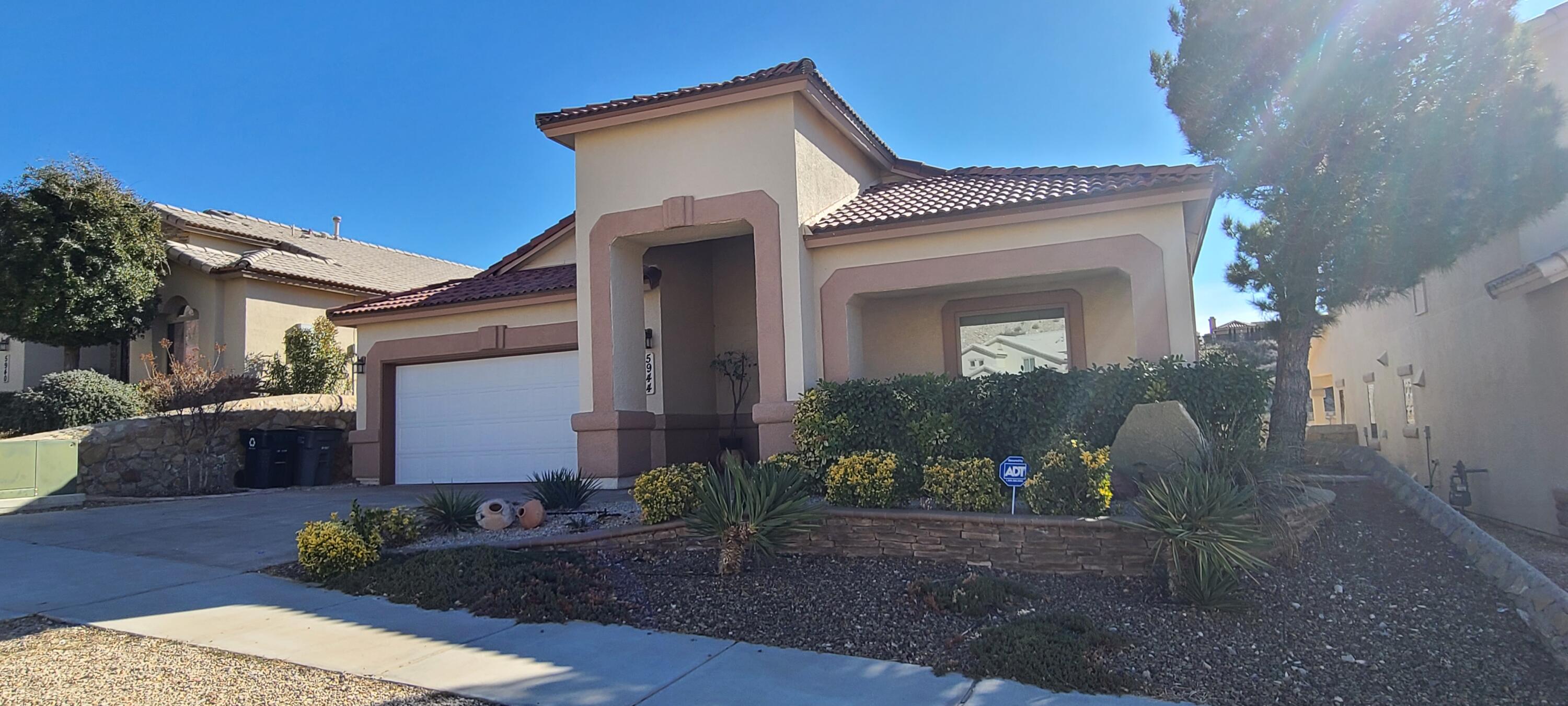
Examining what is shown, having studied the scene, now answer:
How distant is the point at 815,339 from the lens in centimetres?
1141

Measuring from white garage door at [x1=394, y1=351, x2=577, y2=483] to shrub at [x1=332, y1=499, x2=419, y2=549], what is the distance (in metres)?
4.98

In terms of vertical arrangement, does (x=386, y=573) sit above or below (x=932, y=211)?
below

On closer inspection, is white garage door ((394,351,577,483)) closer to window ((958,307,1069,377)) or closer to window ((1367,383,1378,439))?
window ((958,307,1069,377))

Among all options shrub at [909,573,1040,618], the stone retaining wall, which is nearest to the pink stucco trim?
A: the stone retaining wall

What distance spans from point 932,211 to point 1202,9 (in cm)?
414

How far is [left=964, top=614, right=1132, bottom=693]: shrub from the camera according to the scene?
530 centimetres

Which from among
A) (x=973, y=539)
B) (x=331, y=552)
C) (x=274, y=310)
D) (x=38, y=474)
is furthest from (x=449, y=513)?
(x=274, y=310)

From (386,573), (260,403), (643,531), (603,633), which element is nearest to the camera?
(603,633)

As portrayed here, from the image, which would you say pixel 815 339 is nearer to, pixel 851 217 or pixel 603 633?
pixel 851 217

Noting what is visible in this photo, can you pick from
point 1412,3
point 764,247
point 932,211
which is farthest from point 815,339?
point 1412,3

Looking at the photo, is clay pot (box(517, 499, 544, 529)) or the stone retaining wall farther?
clay pot (box(517, 499, 544, 529))

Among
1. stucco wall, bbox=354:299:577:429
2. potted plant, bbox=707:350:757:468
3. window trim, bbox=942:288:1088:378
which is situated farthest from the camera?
potted plant, bbox=707:350:757:468

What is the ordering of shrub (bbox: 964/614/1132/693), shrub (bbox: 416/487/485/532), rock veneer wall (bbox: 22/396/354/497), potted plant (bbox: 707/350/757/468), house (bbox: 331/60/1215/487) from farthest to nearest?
potted plant (bbox: 707/350/757/468) < rock veneer wall (bbox: 22/396/354/497) < house (bbox: 331/60/1215/487) < shrub (bbox: 416/487/485/532) < shrub (bbox: 964/614/1132/693)

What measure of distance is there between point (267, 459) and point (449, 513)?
27.1 feet
